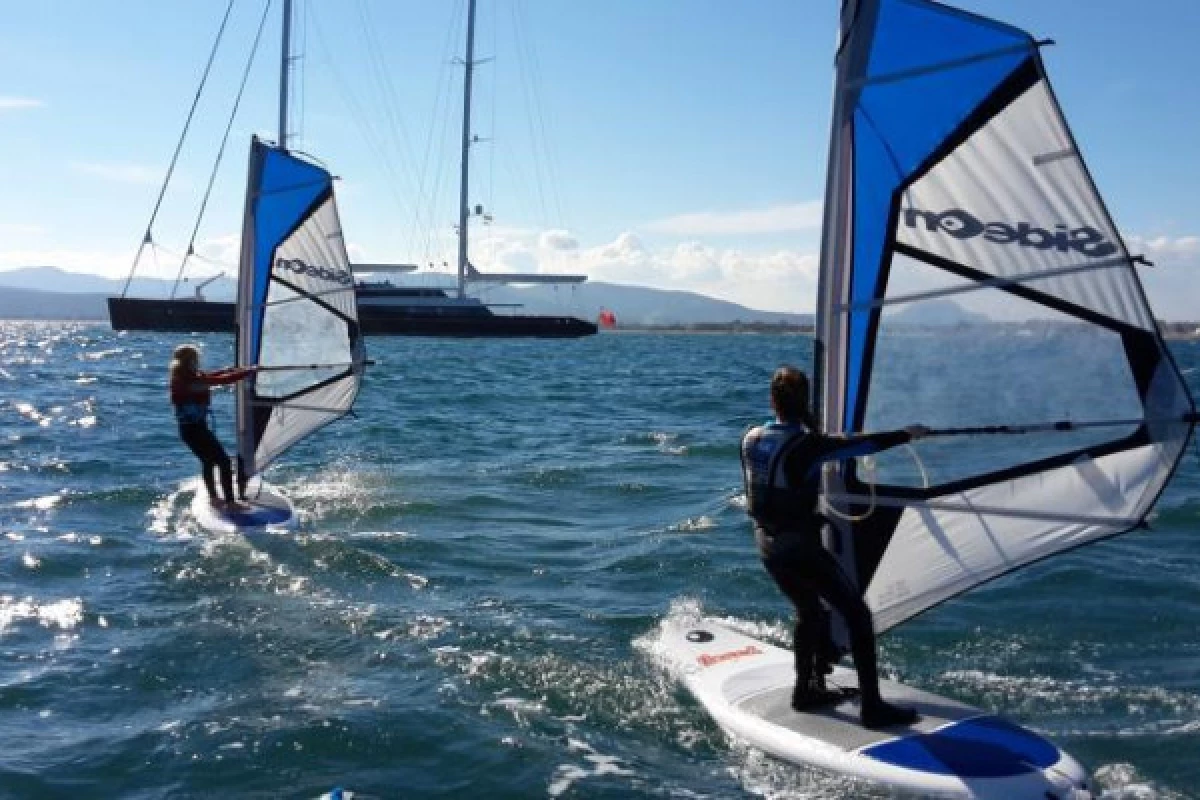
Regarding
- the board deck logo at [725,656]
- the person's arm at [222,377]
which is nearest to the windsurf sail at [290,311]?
the person's arm at [222,377]

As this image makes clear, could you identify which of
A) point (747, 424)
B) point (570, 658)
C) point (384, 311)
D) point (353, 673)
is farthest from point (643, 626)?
point (384, 311)

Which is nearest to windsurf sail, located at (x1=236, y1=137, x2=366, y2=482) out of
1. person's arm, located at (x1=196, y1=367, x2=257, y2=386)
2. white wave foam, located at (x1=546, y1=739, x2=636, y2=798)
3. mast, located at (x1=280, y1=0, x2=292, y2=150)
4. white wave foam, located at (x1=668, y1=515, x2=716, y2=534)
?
person's arm, located at (x1=196, y1=367, x2=257, y2=386)

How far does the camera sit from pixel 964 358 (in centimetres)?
579

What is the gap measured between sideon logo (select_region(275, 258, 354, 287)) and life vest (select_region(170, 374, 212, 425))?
1.61 m

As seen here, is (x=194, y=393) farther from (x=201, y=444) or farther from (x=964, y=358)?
(x=964, y=358)

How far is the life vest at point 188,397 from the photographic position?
1042 centimetres

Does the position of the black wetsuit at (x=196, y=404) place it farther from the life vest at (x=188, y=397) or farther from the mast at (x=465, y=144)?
the mast at (x=465, y=144)

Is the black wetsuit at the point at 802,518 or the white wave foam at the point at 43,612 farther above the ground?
the black wetsuit at the point at 802,518

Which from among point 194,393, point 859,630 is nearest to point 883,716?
point 859,630

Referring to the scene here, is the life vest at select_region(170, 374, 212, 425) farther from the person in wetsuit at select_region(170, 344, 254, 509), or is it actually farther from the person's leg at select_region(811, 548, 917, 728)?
the person's leg at select_region(811, 548, 917, 728)

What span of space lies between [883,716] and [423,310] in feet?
202

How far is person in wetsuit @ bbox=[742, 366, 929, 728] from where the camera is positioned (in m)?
5.25

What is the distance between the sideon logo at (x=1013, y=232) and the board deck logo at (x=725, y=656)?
273 centimetres

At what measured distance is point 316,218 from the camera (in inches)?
464
